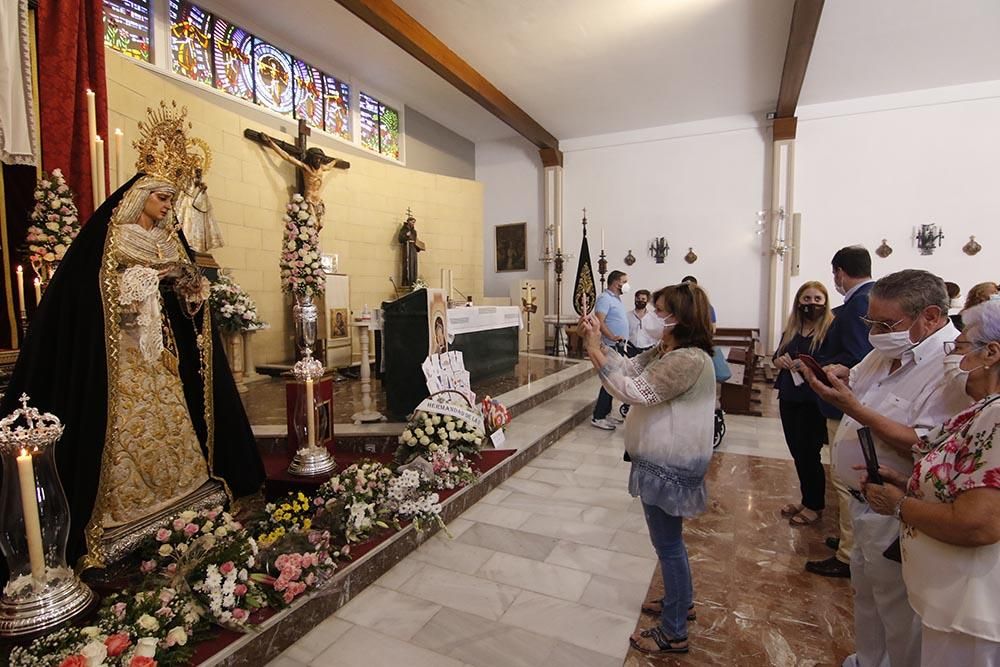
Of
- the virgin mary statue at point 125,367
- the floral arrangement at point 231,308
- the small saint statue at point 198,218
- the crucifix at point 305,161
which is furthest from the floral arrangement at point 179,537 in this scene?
the crucifix at point 305,161

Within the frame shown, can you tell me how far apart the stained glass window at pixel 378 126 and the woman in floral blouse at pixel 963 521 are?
982 centimetres

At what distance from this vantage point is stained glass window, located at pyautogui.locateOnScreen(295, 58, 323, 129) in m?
8.28

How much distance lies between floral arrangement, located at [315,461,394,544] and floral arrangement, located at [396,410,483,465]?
0.44 metres

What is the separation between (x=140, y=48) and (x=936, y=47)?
1074cm

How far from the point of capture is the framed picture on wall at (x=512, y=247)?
12.4 m

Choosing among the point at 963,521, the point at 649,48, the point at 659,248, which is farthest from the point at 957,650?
the point at 659,248

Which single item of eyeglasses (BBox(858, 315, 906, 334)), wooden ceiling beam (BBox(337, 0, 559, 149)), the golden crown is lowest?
eyeglasses (BBox(858, 315, 906, 334))

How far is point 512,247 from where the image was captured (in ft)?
41.0

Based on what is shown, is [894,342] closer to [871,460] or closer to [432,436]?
[871,460]

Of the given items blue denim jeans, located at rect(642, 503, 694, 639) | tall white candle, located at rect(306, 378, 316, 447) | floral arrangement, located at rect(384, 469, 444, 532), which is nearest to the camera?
blue denim jeans, located at rect(642, 503, 694, 639)

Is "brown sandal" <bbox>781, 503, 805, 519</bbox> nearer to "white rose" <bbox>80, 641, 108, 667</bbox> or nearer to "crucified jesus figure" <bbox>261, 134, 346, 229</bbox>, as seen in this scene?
"white rose" <bbox>80, 641, 108, 667</bbox>

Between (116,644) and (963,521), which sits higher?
(963,521)

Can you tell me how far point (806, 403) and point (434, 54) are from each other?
6619 millimetres

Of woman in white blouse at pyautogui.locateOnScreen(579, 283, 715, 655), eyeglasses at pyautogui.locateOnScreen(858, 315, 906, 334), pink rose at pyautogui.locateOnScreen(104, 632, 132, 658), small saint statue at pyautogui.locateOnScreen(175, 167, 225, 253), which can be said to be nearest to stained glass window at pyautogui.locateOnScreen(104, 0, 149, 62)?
small saint statue at pyautogui.locateOnScreen(175, 167, 225, 253)
